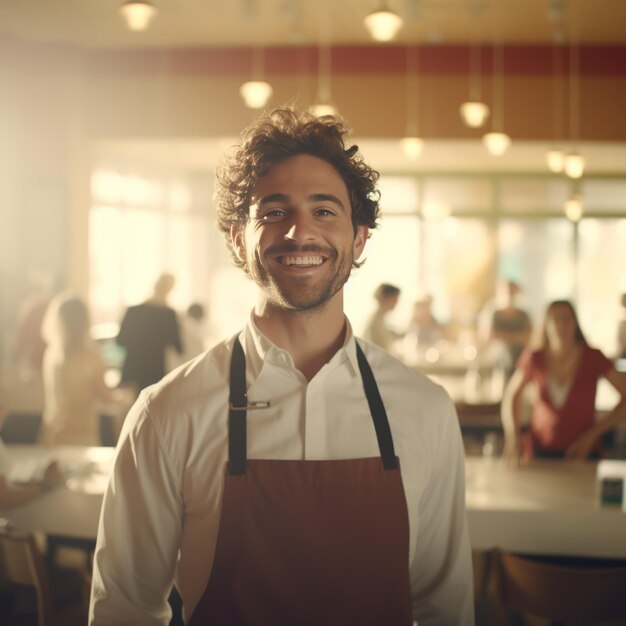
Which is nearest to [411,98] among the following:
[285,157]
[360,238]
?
[360,238]

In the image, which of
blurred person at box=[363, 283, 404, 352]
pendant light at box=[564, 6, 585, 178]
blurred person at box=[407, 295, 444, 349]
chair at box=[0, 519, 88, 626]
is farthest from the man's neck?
pendant light at box=[564, 6, 585, 178]

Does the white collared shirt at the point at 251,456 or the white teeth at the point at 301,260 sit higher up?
the white teeth at the point at 301,260

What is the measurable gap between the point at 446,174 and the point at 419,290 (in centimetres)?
166

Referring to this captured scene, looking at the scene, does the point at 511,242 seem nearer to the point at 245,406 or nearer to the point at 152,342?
the point at 152,342

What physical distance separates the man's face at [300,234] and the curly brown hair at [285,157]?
24 mm

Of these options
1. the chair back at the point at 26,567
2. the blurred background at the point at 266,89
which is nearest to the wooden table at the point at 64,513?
the chair back at the point at 26,567

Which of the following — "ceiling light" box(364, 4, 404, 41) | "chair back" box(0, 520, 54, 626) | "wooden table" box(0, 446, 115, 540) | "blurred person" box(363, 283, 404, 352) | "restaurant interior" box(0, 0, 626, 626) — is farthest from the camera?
"restaurant interior" box(0, 0, 626, 626)

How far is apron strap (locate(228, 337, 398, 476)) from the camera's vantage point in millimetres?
1389

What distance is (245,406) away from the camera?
4.69ft

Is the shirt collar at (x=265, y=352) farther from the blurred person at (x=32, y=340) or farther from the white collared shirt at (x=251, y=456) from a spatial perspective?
the blurred person at (x=32, y=340)

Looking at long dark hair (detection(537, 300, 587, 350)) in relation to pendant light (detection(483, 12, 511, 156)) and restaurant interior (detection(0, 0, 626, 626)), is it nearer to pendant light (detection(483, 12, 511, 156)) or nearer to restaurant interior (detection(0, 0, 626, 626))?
restaurant interior (detection(0, 0, 626, 626))

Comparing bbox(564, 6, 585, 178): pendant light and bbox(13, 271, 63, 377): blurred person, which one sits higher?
bbox(564, 6, 585, 178): pendant light

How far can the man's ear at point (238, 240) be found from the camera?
161 cm

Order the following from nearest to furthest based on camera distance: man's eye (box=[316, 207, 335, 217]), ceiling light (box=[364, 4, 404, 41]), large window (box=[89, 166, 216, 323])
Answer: man's eye (box=[316, 207, 335, 217])
ceiling light (box=[364, 4, 404, 41])
large window (box=[89, 166, 216, 323])
